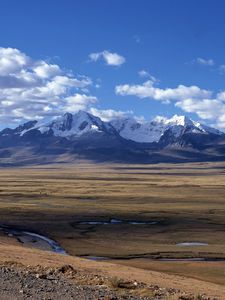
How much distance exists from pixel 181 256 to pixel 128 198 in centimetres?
6941

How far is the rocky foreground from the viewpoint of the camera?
19.1 metres


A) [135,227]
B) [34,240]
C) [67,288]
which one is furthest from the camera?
[135,227]

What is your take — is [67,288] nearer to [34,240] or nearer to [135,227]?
[34,240]

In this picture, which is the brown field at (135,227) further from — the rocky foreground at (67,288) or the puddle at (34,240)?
the rocky foreground at (67,288)

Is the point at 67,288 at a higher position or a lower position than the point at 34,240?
higher

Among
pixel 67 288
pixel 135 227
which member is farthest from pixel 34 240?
pixel 67 288

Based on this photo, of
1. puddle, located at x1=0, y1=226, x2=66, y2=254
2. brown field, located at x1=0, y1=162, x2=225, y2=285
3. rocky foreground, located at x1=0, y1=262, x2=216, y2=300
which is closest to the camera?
rocky foreground, located at x1=0, y1=262, x2=216, y2=300

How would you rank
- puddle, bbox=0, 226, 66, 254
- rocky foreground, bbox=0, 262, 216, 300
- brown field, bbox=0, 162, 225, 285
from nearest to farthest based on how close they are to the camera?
rocky foreground, bbox=0, 262, 216, 300 → brown field, bbox=0, 162, 225, 285 → puddle, bbox=0, 226, 66, 254

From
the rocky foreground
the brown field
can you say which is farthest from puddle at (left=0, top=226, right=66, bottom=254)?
the rocky foreground

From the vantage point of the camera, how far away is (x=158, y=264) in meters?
45.0

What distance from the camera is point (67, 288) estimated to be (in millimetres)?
20719

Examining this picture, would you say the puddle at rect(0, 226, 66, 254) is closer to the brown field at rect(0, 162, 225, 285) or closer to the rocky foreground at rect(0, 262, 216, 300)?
the brown field at rect(0, 162, 225, 285)

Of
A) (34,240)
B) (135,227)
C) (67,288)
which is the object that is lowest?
(34,240)

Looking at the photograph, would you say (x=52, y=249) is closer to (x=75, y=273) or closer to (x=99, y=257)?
(x=99, y=257)
